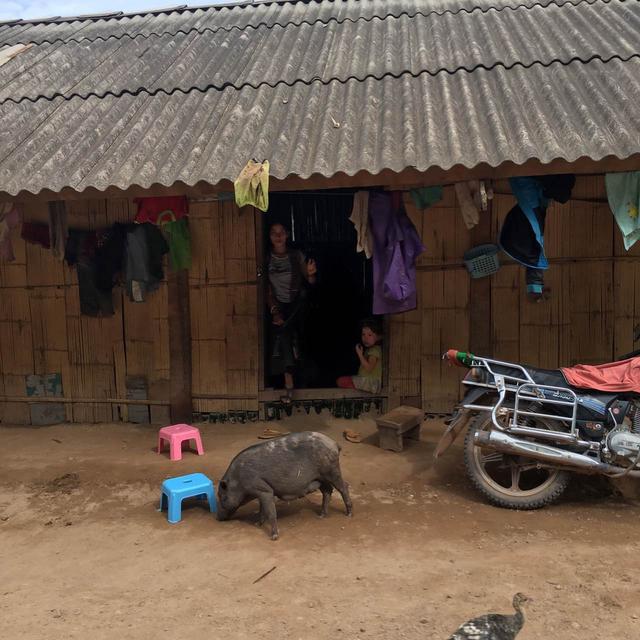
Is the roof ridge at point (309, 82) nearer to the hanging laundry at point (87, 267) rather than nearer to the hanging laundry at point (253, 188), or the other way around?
the hanging laundry at point (87, 267)

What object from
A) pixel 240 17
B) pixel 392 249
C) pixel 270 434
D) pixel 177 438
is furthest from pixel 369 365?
pixel 240 17

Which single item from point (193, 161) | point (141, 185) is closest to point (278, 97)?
point (193, 161)

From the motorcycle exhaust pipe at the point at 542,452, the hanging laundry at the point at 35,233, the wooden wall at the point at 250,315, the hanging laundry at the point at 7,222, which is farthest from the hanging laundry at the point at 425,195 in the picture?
the hanging laundry at the point at 35,233

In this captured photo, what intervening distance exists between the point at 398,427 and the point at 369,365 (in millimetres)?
1089

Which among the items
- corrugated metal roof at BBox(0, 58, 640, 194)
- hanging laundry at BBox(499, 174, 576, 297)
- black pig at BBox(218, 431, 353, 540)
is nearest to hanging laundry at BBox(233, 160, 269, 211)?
corrugated metal roof at BBox(0, 58, 640, 194)

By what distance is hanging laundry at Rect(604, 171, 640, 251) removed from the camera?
4.93m

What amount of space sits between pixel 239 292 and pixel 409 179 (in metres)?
2.72

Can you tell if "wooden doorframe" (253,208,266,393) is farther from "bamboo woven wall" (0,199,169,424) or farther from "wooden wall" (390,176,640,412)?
"wooden wall" (390,176,640,412)

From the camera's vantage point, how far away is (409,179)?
192 inches

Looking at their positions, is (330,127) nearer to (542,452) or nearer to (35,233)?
(542,452)

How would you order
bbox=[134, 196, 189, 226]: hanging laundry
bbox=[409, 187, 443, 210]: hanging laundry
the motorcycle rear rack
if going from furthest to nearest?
bbox=[134, 196, 189, 226]: hanging laundry → bbox=[409, 187, 443, 210]: hanging laundry → the motorcycle rear rack

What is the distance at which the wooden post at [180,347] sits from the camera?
689cm

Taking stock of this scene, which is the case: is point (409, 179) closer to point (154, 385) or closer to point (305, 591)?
point (305, 591)

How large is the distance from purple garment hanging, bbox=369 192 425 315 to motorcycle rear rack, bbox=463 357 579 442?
51.3 inches
